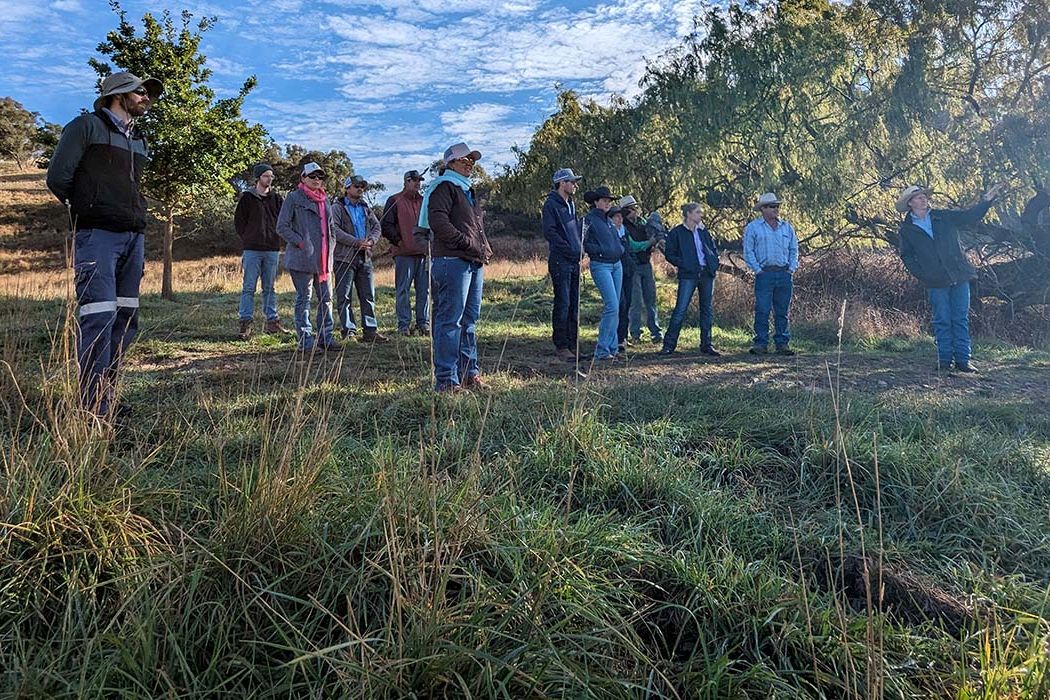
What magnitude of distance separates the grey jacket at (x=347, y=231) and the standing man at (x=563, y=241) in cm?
191

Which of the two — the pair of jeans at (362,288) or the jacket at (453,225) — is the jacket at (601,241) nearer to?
the jacket at (453,225)

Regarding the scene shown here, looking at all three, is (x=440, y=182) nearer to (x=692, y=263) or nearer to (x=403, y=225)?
(x=403, y=225)

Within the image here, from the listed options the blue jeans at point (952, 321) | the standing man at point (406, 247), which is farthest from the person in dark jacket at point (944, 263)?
the standing man at point (406, 247)

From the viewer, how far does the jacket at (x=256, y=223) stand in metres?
7.73

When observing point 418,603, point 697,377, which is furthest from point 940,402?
point 418,603

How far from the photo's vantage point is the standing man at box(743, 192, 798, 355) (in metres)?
7.89

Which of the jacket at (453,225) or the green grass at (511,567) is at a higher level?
the jacket at (453,225)

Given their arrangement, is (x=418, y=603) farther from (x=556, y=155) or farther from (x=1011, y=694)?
(x=556, y=155)

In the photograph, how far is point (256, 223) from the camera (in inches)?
307

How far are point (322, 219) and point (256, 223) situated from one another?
1.63m

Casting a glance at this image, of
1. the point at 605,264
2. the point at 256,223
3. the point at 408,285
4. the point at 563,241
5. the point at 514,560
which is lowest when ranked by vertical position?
the point at 514,560

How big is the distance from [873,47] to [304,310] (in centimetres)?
1145

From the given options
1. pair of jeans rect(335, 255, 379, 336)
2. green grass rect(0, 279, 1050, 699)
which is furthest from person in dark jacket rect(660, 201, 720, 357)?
green grass rect(0, 279, 1050, 699)

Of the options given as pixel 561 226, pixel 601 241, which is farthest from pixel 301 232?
pixel 601 241
